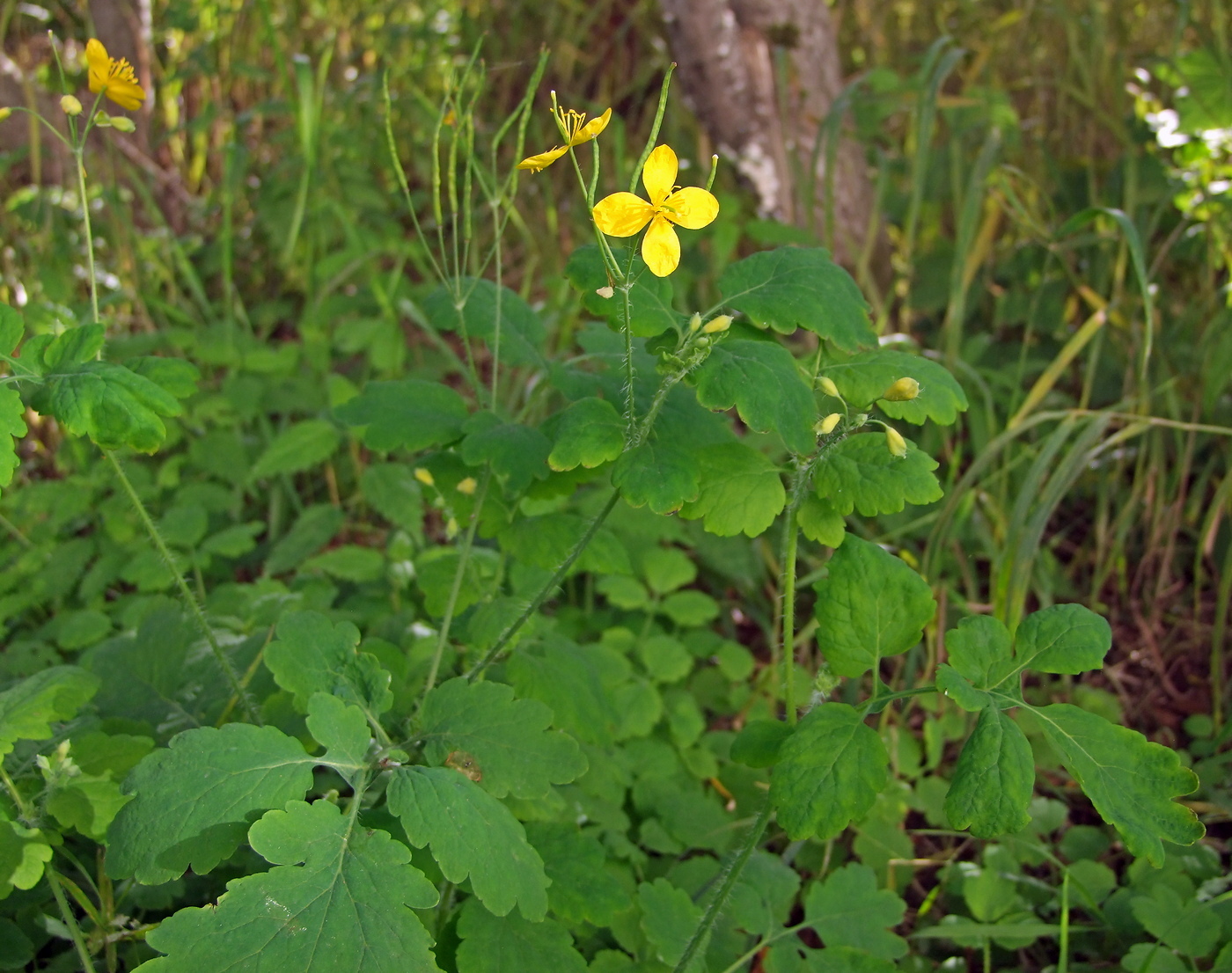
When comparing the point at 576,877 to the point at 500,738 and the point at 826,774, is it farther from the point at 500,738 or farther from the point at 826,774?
the point at 826,774

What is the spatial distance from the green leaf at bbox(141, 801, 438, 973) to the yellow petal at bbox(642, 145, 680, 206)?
71 cm

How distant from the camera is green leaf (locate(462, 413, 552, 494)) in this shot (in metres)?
1.12

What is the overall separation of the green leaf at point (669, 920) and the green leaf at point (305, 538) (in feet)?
3.72

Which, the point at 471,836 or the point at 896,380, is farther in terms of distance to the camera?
the point at 896,380

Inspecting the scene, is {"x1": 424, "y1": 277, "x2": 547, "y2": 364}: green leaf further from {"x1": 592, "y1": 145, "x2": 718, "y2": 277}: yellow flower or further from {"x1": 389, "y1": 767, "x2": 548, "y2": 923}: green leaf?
{"x1": 389, "y1": 767, "x2": 548, "y2": 923}: green leaf

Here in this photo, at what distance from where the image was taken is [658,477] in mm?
985

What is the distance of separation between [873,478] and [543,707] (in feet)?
1.56

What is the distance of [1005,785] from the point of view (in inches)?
35.5

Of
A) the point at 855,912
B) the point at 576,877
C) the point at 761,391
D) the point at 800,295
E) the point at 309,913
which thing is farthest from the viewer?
the point at 855,912

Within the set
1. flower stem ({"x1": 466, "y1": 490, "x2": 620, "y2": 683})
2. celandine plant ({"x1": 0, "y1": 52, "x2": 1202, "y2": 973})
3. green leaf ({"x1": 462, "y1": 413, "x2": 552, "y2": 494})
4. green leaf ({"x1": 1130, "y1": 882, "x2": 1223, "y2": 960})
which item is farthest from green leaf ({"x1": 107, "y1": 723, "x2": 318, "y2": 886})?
green leaf ({"x1": 1130, "y1": 882, "x2": 1223, "y2": 960})

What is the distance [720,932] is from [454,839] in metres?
0.61

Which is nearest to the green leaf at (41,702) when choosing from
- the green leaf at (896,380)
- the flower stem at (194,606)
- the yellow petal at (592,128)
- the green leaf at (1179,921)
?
the flower stem at (194,606)

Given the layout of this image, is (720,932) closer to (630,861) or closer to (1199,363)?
(630,861)

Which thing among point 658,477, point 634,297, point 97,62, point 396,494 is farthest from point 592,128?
point 396,494
